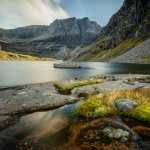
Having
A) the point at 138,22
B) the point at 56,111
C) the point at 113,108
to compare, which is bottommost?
the point at 56,111

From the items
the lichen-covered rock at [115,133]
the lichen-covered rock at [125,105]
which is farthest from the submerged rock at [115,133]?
the lichen-covered rock at [125,105]

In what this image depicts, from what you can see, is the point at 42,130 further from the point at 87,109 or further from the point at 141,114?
the point at 141,114

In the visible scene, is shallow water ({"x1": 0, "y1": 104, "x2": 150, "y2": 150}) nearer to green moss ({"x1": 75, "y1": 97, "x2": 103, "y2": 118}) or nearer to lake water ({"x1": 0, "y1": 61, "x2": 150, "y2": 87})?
green moss ({"x1": 75, "y1": 97, "x2": 103, "y2": 118})

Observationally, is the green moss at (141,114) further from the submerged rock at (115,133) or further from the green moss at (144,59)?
the green moss at (144,59)

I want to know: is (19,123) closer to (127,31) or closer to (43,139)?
(43,139)

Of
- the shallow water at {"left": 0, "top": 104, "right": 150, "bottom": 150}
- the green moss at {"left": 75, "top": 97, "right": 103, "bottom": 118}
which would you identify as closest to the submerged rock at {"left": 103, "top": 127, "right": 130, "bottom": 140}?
the shallow water at {"left": 0, "top": 104, "right": 150, "bottom": 150}

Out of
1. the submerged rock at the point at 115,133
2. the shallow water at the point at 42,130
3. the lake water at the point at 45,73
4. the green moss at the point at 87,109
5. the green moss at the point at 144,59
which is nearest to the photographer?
the shallow water at the point at 42,130

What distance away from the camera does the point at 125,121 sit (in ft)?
19.7

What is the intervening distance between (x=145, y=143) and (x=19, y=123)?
7003 mm

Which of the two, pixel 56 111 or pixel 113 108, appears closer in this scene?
pixel 113 108

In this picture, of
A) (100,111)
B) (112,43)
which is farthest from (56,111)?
(112,43)

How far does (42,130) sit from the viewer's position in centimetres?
516

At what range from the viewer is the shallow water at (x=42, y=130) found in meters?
4.27

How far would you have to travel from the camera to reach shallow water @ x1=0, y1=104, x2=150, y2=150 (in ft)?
14.0
